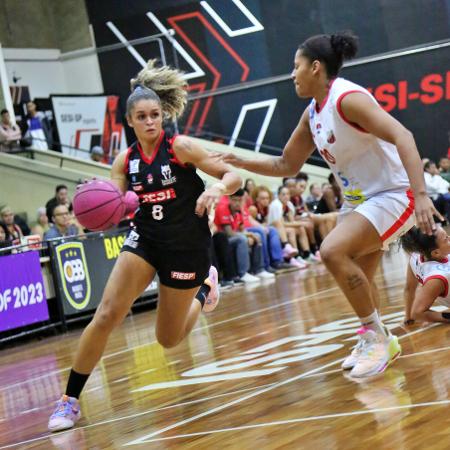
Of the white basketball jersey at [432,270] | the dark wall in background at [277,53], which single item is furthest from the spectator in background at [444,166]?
the white basketball jersey at [432,270]

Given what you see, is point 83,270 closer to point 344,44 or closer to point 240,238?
point 240,238

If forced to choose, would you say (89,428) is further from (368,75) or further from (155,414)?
(368,75)

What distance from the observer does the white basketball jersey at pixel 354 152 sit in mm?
4602

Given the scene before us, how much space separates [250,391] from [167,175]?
119cm

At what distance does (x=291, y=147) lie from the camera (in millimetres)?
5094

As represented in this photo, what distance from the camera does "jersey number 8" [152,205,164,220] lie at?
4.55m

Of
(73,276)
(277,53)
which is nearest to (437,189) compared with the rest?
(277,53)

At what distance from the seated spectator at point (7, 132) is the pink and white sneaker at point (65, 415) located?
12.8 metres

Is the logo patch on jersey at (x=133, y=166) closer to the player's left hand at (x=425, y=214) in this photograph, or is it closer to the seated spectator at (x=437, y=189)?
the player's left hand at (x=425, y=214)

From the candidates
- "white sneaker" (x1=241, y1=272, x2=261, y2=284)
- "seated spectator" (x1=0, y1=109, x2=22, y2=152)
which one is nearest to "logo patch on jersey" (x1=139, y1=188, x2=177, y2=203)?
"white sneaker" (x1=241, y1=272, x2=261, y2=284)

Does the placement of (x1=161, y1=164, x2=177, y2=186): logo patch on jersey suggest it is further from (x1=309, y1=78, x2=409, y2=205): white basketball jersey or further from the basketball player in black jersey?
(x1=309, y1=78, x2=409, y2=205): white basketball jersey

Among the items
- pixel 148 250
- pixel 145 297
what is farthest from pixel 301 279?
pixel 148 250

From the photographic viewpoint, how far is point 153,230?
455cm

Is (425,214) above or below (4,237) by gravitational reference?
below
